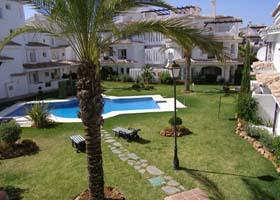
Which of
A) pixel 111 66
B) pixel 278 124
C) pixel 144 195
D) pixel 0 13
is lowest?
pixel 144 195

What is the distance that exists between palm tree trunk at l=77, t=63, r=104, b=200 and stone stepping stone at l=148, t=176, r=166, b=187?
270cm

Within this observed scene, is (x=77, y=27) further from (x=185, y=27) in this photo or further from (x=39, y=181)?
(x=39, y=181)

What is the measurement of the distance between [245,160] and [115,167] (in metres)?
6.51

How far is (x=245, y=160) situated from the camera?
Result: 41.3ft

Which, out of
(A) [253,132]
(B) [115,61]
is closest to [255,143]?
(A) [253,132]

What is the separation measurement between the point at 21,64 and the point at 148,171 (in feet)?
93.1

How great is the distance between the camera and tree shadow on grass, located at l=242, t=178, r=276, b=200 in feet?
30.7

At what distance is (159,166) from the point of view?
12.0 metres

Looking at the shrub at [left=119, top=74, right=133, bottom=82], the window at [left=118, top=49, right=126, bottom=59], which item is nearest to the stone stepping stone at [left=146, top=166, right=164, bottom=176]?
the shrub at [left=119, top=74, right=133, bottom=82]

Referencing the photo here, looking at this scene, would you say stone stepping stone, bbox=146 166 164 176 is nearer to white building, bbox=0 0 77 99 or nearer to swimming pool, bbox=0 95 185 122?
swimming pool, bbox=0 95 185 122

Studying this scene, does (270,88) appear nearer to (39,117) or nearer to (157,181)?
(157,181)

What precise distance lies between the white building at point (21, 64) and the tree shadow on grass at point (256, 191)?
2657 cm

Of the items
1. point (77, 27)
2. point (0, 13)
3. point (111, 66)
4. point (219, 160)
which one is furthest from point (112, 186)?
point (111, 66)

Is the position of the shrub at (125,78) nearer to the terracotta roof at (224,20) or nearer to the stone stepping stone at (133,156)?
the terracotta roof at (224,20)
